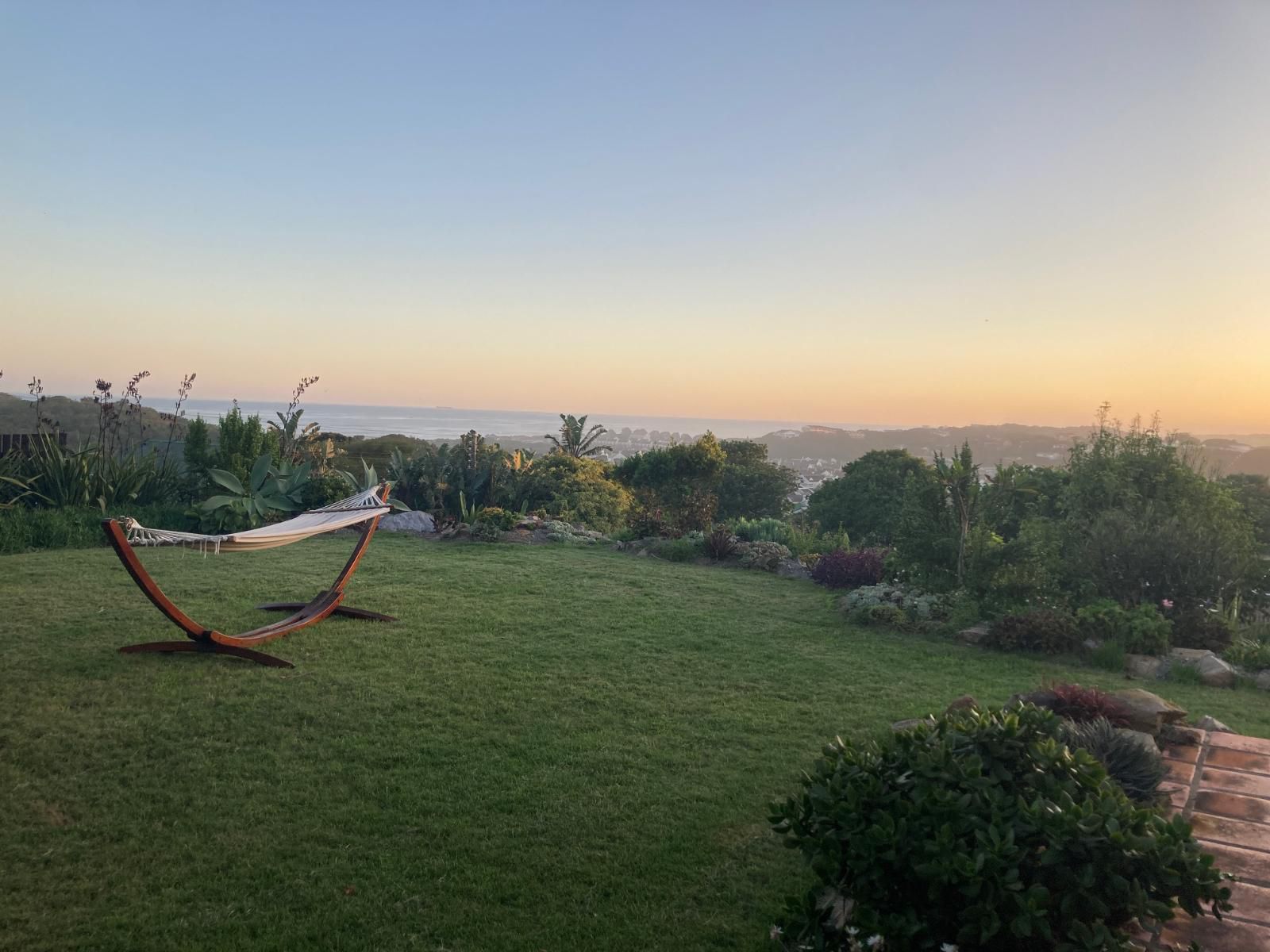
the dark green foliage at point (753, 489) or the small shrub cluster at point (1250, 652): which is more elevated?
the dark green foliage at point (753, 489)

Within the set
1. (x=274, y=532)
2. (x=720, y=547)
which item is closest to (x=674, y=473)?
(x=720, y=547)

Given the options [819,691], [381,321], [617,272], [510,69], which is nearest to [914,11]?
[510,69]

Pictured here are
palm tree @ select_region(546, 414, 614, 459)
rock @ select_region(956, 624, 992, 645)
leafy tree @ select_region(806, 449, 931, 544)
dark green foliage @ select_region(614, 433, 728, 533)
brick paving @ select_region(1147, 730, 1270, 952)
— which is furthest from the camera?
palm tree @ select_region(546, 414, 614, 459)

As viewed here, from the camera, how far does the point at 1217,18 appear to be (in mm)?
6387

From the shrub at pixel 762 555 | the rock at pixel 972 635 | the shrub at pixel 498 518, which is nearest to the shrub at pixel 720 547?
the shrub at pixel 762 555

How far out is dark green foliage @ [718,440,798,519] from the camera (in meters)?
18.1

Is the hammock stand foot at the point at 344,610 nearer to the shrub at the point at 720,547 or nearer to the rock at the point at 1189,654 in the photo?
the shrub at the point at 720,547

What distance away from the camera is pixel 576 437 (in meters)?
18.7

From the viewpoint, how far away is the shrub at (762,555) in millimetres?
10516

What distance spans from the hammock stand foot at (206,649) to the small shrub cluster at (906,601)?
211 inches

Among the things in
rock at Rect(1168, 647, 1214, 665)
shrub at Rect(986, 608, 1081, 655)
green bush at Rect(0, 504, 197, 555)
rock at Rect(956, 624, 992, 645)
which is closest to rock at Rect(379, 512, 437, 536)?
green bush at Rect(0, 504, 197, 555)

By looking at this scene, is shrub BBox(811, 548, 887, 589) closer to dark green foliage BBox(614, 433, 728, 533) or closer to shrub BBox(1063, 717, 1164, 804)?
shrub BBox(1063, 717, 1164, 804)

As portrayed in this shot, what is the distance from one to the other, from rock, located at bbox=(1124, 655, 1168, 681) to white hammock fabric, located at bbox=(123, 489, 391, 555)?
21.6 feet

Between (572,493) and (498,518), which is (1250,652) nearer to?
(498,518)
